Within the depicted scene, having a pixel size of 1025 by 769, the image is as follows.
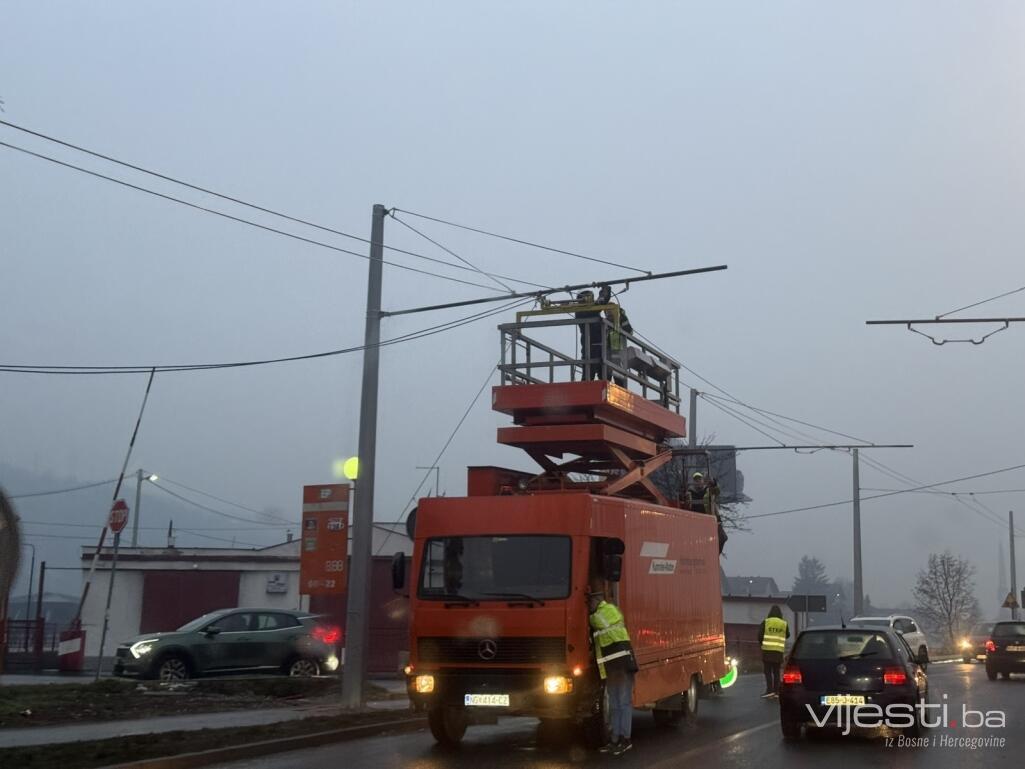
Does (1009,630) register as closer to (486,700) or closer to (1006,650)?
(1006,650)

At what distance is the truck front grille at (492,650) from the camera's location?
A: 41.3ft

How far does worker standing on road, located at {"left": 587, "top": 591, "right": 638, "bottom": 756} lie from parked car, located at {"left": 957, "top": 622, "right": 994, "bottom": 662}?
91.0 ft

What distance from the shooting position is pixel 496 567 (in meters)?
13.2

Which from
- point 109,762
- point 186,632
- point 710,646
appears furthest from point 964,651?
point 109,762

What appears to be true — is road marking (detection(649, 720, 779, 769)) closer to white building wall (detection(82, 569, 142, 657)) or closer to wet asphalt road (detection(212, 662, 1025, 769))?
wet asphalt road (detection(212, 662, 1025, 769))

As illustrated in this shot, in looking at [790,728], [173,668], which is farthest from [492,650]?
[173,668]

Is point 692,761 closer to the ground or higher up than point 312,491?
closer to the ground

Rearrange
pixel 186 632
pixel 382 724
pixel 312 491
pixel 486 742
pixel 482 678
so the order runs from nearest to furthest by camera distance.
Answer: pixel 482 678
pixel 486 742
pixel 382 724
pixel 312 491
pixel 186 632

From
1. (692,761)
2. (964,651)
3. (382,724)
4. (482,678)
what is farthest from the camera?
(964,651)

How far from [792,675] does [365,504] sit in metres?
6.84

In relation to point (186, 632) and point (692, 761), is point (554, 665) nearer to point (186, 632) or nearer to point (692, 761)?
point (692, 761)

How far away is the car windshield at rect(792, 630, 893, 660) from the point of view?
44.6 ft

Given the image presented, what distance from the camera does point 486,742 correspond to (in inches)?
566

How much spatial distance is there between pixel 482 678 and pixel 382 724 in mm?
3300
